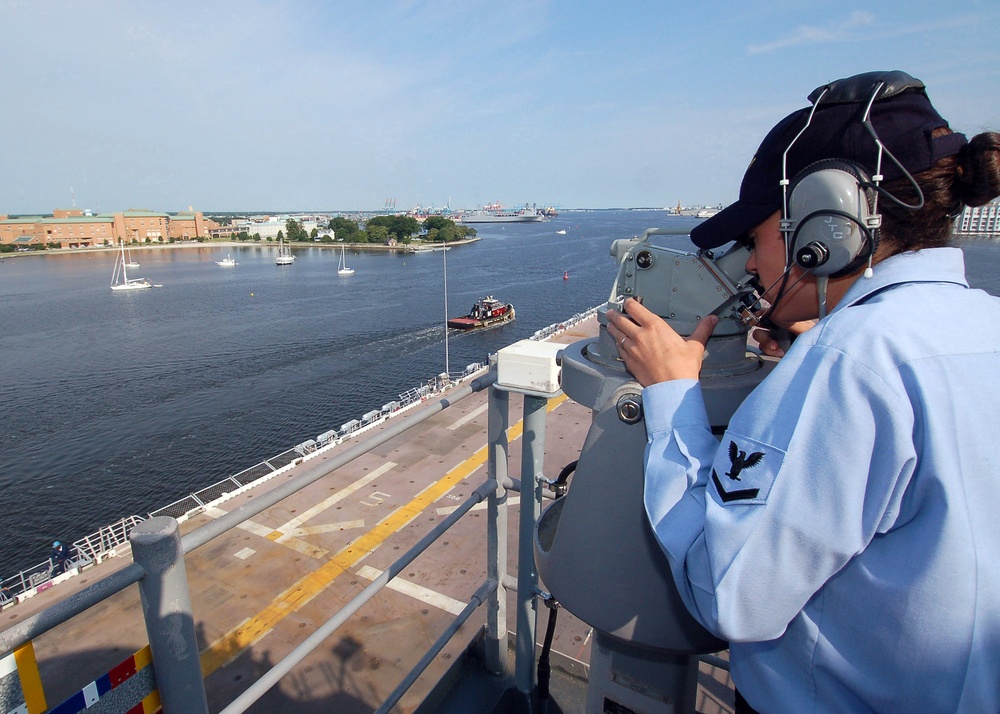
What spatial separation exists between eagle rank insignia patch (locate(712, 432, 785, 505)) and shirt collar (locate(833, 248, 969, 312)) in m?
0.29

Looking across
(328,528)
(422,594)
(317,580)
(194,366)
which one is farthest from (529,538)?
(194,366)

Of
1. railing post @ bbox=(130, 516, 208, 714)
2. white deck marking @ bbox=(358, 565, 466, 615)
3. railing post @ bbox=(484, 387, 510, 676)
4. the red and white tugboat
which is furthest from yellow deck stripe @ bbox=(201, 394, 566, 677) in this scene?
the red and white tugboat

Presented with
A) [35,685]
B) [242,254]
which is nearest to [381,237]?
[242,254]

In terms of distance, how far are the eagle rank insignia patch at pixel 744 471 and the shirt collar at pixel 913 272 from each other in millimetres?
289

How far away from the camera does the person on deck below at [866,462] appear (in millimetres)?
820

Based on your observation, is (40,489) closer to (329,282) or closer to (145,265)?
(329,282)

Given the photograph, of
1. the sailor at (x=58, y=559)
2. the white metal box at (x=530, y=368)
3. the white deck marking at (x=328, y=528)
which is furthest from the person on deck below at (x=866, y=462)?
the sailor at (x=58, y=559)

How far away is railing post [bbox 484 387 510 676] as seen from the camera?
224 cm

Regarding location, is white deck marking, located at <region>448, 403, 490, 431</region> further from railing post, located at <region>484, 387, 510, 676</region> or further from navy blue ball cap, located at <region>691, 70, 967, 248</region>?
navy blue ball cap, located at <region>691, 70, 967, 248</region>

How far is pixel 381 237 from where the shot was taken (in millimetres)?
107312

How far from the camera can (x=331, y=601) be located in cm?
1034

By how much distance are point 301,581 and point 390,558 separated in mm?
1721

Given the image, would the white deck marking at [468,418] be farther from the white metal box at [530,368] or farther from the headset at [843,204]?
the headset at [843,204]

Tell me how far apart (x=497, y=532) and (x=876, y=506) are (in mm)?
1843
